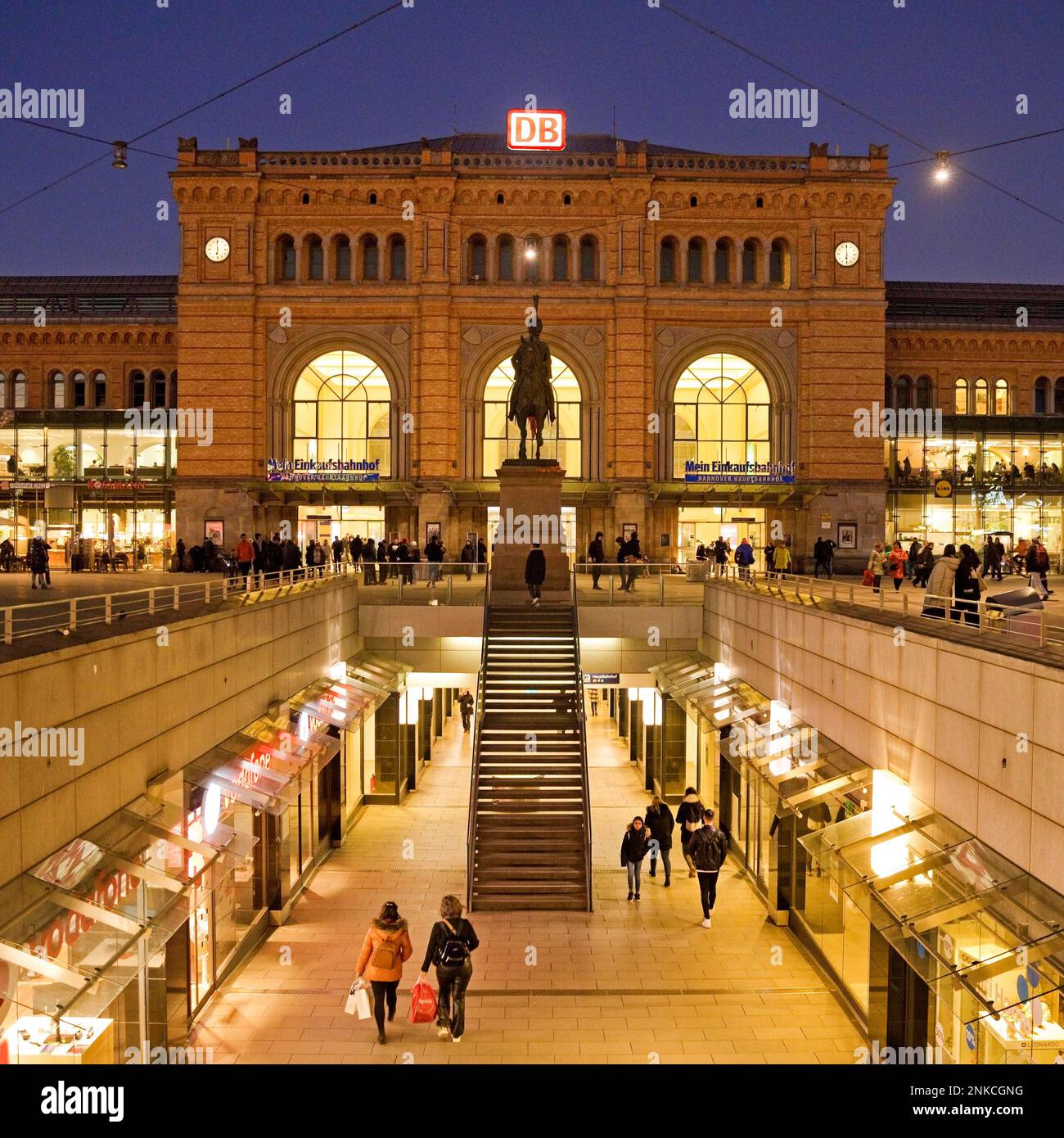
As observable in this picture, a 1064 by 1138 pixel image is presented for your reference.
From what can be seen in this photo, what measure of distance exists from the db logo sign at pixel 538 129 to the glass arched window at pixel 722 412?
1039 cm

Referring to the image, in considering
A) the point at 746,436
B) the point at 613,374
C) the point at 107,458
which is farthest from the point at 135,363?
the point at 746,436

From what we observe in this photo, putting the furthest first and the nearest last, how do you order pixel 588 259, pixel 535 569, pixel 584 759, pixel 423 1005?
pixel 588 259 → pixel 535 569 → pixel 584 759 → pixel 423 1005

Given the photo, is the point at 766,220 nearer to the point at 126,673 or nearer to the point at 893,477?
the point at 893,477

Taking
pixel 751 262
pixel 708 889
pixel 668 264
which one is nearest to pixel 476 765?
pixel 708 889

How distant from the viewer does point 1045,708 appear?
8719 mm

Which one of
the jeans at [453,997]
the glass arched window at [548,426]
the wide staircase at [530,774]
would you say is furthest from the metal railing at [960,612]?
the glass arched window at [548,426]

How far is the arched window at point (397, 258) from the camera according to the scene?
42781 mm

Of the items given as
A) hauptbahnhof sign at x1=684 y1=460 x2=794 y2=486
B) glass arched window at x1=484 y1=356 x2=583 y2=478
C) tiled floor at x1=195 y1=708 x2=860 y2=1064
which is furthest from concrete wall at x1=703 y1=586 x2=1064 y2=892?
glass arched window at x1=484 y1=356 x2=583 y2=478

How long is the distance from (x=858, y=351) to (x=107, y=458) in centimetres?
3137

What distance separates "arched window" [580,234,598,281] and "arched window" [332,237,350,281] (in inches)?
369

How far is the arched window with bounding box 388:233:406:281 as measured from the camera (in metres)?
42.8

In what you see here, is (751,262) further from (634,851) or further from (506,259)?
(634,851)

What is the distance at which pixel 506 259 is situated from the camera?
141 ft

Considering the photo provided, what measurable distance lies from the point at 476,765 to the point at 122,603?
9081 millimetres
